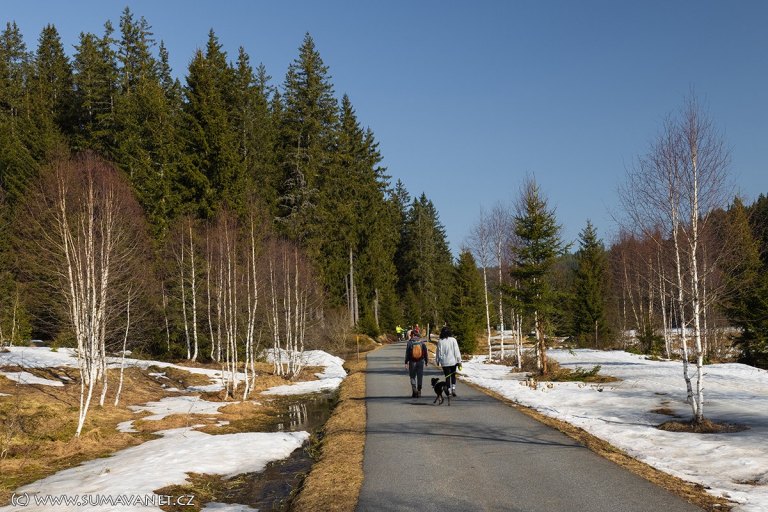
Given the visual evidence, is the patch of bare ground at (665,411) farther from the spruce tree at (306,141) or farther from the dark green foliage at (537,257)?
the spruce tree at (306,141)

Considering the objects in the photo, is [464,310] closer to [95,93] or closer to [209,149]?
[209,149]

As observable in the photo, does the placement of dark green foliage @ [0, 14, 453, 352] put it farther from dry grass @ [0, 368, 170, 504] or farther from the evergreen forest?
dry grass @ [0, 368, 170, 504]

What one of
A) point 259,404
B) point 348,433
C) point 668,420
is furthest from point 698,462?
point 259,404

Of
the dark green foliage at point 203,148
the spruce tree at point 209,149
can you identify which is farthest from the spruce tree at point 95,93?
the spruce tree at point 209,149

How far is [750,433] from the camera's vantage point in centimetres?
982

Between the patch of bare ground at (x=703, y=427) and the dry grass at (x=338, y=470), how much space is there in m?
6.66

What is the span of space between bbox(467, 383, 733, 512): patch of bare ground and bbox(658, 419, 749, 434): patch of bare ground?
1.95m

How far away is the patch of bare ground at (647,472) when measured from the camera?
6.14 metres

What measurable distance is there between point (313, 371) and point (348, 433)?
63.5 feet

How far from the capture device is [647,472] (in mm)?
7496

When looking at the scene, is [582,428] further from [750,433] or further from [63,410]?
[63,410]

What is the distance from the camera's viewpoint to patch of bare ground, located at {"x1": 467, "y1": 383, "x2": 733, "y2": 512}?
20.2 feet

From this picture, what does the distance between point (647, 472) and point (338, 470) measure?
15.7ft

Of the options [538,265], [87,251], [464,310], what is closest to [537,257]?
[538,265]
